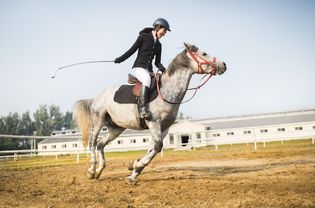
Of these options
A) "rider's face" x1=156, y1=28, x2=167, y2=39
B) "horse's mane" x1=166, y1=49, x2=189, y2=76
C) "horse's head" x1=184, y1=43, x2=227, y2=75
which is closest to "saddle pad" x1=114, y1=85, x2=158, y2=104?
"horse's mane" x1=166, y1=49, x2=189, y2=76

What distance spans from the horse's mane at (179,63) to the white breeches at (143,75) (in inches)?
20.9

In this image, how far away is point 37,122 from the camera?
401ft

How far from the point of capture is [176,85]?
640cm

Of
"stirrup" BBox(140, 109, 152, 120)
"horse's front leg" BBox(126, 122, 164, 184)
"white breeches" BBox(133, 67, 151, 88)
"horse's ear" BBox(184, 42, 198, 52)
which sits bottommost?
"horse's front leg" BBox(126, 122, 164, 184)

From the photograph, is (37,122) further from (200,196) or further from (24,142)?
(200,196)

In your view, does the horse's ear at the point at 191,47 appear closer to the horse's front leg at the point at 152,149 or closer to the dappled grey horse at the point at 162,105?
the dappled grey horse at the point at 162,105

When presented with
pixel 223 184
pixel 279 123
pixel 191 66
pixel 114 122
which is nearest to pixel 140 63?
pixel 191 66

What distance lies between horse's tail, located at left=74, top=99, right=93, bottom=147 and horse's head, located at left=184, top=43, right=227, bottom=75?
357 cm

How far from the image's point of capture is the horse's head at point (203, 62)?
251 inches

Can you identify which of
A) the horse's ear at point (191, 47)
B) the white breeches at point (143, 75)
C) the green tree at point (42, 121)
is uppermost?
the green tree at point (42, 121)

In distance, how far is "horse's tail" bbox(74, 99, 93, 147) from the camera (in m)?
8.18

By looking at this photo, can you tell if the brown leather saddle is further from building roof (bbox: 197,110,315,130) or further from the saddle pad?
building roof (bbox: 197,110,315,130)

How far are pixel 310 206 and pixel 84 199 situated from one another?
3.23m

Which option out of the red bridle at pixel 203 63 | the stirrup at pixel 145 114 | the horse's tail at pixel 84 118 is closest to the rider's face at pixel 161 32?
the red bridle at pixel 203 63
